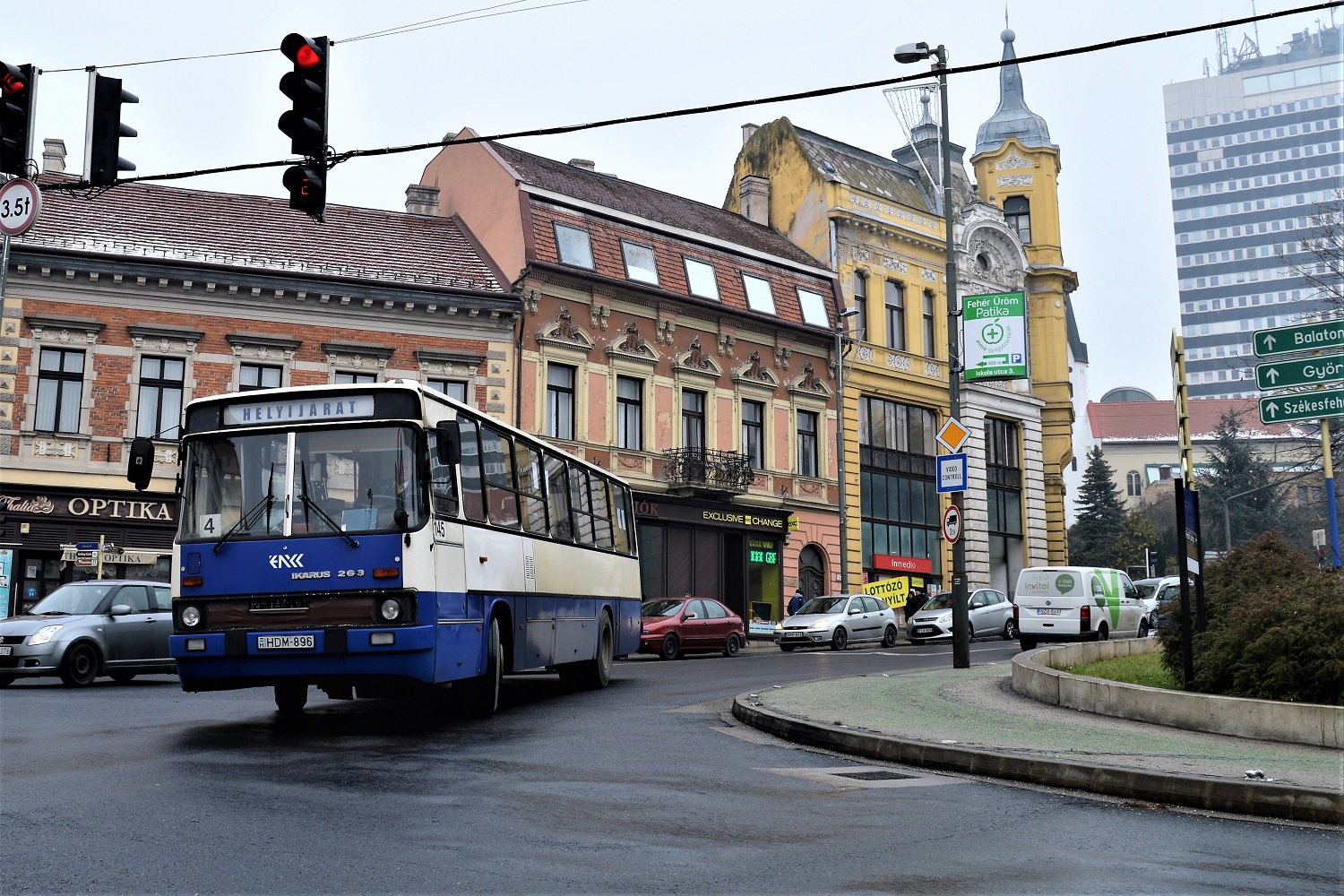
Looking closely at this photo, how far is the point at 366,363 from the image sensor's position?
32125mm

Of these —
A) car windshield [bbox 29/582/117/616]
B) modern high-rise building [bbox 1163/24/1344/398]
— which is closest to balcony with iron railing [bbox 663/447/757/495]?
car windshield [bbox 29/582/117/616]

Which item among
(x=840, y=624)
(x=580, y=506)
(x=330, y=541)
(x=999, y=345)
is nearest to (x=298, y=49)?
(x=330, y=541)

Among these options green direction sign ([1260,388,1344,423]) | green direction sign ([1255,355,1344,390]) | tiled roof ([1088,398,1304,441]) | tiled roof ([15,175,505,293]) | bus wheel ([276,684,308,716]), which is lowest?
bus wheel ([276,684,308,716])

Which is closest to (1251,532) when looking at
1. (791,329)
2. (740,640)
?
(791,329)

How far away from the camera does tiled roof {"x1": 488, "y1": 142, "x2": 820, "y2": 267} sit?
36375 millimetres

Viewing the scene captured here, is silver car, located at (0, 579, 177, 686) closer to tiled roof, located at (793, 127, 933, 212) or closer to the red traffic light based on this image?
the red traffic light

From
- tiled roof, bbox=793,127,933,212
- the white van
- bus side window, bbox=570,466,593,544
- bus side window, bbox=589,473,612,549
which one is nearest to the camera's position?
bus side window, bbox=570,466,593,544

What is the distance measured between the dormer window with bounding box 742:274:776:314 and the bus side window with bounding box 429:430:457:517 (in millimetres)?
28073

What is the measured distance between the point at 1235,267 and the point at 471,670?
191509mm

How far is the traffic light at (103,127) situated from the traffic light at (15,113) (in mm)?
749

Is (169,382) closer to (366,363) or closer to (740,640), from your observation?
(366,363)

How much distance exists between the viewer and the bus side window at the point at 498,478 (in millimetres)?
13422

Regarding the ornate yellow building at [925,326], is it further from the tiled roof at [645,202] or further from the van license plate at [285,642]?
the van license plate at [285,642]

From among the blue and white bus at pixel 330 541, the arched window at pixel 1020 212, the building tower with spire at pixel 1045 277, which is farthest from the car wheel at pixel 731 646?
the arched window at pixel 1020 212
